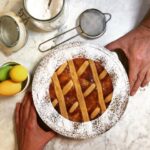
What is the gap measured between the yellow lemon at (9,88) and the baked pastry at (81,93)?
80mm

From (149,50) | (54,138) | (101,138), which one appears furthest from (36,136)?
(149,50)

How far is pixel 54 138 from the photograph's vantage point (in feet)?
2.94

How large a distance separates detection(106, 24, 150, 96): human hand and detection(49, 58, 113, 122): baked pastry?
7 cm

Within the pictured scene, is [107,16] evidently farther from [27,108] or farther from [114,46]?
[27,108]

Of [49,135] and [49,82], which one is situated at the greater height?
[49,82]

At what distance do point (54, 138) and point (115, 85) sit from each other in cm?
20

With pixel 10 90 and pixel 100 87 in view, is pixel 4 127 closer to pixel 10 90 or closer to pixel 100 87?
pixel 10 90

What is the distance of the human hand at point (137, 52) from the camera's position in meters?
0.87

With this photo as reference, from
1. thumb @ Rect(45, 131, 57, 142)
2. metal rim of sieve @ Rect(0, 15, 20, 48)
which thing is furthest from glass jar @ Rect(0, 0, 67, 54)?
thumb @ Rect(45, 131, 57, 142)

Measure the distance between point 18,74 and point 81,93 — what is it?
150 millimetres

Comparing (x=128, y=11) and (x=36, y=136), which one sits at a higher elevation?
(x=128, y=11)

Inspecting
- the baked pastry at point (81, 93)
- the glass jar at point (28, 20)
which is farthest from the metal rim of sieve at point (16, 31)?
the baked pastry at point (81, 93)

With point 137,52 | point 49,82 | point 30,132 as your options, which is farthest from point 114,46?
point 30,132

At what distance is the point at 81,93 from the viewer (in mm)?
847
